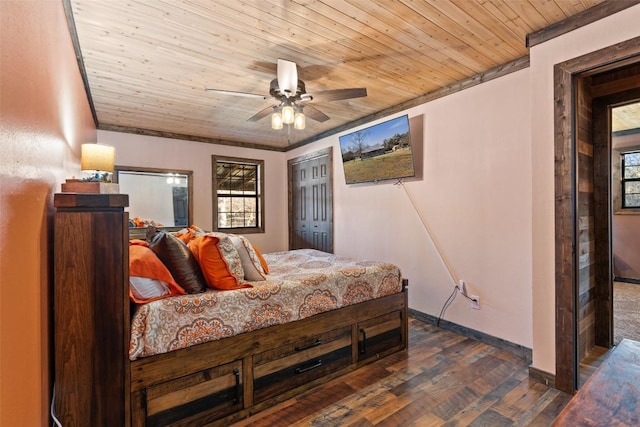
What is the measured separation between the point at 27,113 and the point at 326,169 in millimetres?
4008

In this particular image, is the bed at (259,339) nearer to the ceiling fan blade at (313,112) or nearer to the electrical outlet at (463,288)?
the electrical outlet at (463,288)

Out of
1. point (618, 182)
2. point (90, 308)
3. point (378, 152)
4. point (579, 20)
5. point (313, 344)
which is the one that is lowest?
point (313, 344)

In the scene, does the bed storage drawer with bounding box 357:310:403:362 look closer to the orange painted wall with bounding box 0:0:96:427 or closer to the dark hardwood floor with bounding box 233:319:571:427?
the dark hardwood floor with bounding box 233:319:571:427

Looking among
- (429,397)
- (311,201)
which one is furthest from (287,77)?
(311,201)

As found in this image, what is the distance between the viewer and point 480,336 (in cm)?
305

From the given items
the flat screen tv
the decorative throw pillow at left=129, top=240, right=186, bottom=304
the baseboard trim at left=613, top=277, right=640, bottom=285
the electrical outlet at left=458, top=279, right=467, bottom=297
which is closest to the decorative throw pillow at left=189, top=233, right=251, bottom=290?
the decorative throw pillow at left=129, top=240, right=186, bottom=304

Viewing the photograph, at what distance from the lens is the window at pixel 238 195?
Answer: 212 inches

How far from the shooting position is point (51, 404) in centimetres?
149

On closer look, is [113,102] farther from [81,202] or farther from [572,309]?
[572,309]

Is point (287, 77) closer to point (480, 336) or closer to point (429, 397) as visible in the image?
point (429, 397)

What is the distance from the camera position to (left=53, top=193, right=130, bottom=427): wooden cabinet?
141cm

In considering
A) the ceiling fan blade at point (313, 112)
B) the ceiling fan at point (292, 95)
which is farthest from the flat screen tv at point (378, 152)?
the ceiling fan at point (292, 95)

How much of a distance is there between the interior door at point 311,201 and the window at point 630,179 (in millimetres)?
5264

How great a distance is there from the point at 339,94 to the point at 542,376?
268cm
